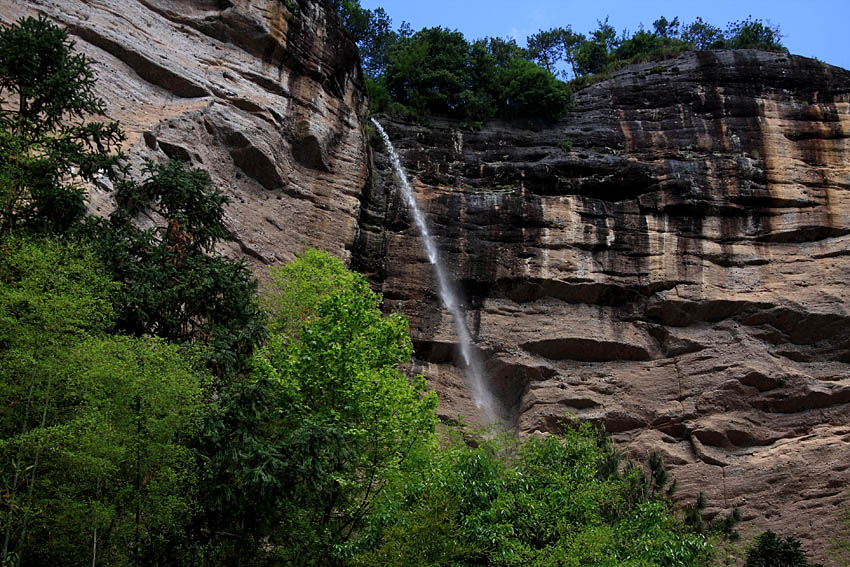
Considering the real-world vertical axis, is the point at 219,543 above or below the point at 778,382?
below

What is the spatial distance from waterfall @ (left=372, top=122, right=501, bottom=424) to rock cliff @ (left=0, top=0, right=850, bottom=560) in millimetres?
351

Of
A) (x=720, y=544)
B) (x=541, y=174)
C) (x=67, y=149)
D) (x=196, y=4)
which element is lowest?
(x=720, y=544)

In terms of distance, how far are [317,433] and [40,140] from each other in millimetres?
6954

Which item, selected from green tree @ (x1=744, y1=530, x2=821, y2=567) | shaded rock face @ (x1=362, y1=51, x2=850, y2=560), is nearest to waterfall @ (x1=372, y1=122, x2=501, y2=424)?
shaded rock face @ (x1=362, y1=51, x2=850, y2=560)

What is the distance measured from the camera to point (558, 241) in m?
29.4

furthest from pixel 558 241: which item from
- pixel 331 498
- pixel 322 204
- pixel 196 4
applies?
pixel 331 498

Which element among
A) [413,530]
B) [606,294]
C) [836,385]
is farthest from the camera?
[606,294]

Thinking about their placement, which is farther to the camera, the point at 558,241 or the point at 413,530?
the point at 558,241

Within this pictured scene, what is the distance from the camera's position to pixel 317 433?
14469 mm

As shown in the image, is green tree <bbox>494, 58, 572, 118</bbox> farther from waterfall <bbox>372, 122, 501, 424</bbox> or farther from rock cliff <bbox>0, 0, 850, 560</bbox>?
waterfall <bbox>372, 122, 501, 424</bbox>

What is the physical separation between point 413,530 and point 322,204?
15.1 m

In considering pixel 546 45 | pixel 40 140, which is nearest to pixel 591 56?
pixel 546 45

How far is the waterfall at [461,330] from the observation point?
2758 cm

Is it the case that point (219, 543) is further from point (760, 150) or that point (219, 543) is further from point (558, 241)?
point (760, 150)
